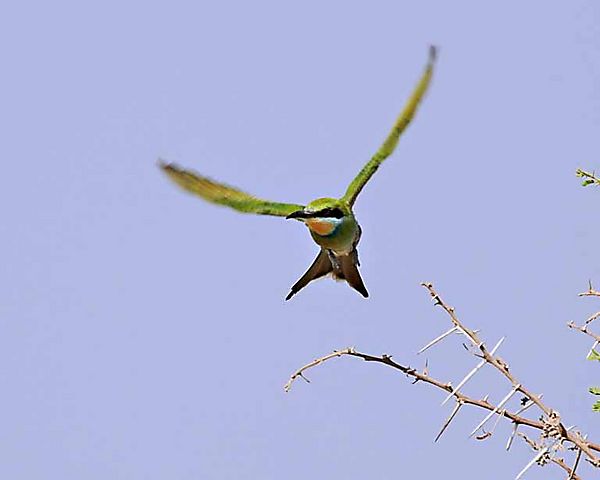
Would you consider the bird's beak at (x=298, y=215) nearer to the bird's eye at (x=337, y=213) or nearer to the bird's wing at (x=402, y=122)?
the bird's eye at (x=337, y=213)

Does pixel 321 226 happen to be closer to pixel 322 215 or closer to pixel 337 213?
pixel 322 215

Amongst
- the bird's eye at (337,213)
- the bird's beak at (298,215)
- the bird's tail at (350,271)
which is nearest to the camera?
the bird's tail at (350,271)

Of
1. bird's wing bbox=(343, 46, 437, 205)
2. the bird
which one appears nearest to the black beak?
the bird

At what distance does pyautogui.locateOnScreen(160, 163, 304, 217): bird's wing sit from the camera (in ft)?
19.3

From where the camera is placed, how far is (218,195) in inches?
233

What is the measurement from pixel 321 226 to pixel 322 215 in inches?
2.5

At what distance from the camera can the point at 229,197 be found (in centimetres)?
591

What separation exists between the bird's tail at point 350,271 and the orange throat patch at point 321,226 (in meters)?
0.15

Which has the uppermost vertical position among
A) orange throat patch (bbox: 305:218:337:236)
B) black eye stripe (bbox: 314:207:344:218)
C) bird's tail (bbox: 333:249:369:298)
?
black eye stripe (bbox: 314:207:344:218)

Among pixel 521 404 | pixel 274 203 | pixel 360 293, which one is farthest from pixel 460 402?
pixel 274 203

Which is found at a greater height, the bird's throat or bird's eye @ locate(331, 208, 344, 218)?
bird's eye @ locate(331, 208, 344, 218)

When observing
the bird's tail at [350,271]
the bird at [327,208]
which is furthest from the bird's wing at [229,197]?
the bird's tail at [350,271]

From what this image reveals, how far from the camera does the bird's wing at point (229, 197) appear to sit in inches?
232

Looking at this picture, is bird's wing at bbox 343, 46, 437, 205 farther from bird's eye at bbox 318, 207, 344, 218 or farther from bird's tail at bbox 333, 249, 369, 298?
bird's tail at bbox 333, 249, 369, 298
